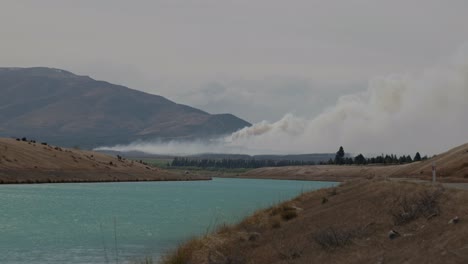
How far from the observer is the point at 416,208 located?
28.4 m

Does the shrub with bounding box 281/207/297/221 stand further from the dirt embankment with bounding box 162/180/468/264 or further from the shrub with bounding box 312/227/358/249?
the shrub with bounding box 312/227/358/249

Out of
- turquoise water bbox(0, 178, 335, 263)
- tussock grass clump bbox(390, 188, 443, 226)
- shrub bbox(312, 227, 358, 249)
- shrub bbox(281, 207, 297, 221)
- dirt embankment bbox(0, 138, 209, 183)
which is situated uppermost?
dirt embankment bbox(0, 138, 209, 183)

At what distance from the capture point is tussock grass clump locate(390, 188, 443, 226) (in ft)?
90.3

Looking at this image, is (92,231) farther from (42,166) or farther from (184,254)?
(42,166)

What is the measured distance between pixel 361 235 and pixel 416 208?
291 centimetres

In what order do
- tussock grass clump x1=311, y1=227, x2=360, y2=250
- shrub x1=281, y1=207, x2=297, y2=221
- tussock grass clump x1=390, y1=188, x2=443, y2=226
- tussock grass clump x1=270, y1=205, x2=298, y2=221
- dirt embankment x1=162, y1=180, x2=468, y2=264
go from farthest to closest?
tussock grass clump x1=270, y1=205, x2=298, y2=221, shrub x1=281, y1=207, x2=297, y2=221, tussock grass clump x1=390, y1=188, x2=443, y2=226, tussock grass clump x1=311, y1=227, x2=360, y2=250, dirt embankment x1=162, y1=180, x2=468, y2=264

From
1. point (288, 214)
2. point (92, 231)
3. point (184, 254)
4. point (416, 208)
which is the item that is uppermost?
point (416, 208)

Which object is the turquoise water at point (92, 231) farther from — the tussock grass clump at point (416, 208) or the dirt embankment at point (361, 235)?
the tussock grass clump at point (416, 208)

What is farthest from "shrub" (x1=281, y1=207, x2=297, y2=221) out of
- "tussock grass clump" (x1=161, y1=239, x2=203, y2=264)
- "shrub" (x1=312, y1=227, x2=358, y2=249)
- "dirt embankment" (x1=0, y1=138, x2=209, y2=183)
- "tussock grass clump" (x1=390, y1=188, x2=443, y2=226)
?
"dirt embankment" (x1=0, y1=138, x2=209, y2=183)

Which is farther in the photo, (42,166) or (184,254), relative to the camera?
(42,166)

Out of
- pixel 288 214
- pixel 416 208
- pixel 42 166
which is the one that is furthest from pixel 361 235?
pixel 42 166

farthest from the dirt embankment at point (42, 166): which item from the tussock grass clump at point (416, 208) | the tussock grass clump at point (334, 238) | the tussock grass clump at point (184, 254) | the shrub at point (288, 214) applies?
the tussock grass clump at point (334, 238)

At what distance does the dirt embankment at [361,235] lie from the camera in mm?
22453

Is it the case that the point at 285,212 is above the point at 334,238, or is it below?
above
